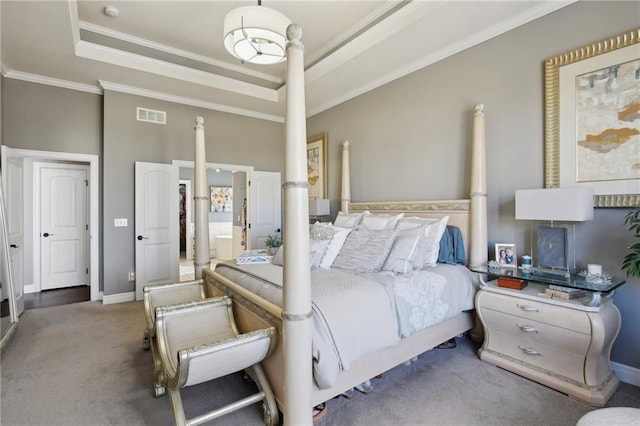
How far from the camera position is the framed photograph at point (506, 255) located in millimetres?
2736

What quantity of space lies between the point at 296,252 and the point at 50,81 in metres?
4.64

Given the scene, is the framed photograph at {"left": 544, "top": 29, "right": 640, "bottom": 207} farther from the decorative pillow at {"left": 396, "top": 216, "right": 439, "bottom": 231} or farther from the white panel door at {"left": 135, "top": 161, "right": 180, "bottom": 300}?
the white panel door at {"left": 135, "top": 161, "right": 180, "bottom": 300}

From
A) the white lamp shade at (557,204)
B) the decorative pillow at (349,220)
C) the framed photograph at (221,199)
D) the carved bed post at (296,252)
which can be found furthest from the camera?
the framed photograph at (221,199)

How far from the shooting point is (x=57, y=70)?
3.77m

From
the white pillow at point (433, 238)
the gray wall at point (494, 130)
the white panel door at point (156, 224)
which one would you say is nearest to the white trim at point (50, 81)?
the white panel door at point (156, 224)

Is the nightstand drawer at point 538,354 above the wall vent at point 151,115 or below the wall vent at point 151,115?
below

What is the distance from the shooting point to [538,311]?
2.22 meters

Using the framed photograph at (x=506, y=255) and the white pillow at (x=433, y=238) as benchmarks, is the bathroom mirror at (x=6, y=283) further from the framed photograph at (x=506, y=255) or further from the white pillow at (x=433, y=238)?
the framed photograph at (x=506, y=255)

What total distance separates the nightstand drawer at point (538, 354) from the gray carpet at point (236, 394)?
5.9 inches

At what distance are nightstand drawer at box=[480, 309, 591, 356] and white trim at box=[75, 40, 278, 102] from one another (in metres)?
4.07

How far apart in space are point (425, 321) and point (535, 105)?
6.79 feet

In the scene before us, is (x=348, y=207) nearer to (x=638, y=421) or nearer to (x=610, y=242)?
(x=610, y=242)

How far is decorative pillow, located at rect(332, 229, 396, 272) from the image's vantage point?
258cm

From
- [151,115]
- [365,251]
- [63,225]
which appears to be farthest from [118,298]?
[365,251]
